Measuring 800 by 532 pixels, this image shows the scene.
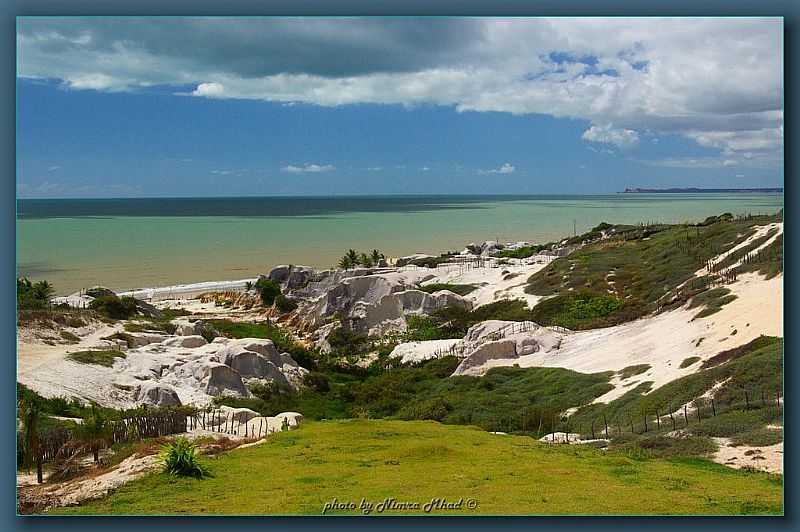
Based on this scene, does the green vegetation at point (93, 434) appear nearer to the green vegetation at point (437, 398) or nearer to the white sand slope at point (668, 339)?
the green vegetation at point (437, 398)

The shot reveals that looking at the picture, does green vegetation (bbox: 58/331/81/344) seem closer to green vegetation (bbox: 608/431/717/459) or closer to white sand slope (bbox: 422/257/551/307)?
white sand slope (bbox: 422/257/551/307)

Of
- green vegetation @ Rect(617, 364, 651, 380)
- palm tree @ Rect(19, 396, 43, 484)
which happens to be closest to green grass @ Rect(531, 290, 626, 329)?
green vegetation @ Rect(617, 364, 651, 380)

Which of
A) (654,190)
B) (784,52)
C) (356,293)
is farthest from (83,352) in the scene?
(784,52)

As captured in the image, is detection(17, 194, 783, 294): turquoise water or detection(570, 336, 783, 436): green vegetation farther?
detection(17, 194, 783, 294): turquoise water

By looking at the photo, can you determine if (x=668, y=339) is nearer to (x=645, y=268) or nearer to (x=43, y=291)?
(x=645, y=268)

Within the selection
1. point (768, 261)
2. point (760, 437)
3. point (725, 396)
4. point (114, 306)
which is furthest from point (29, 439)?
point (768, 261)

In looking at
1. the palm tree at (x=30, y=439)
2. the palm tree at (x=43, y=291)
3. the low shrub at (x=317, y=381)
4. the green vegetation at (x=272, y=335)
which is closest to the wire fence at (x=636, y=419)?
the low shrub at (x=317, y=381)
